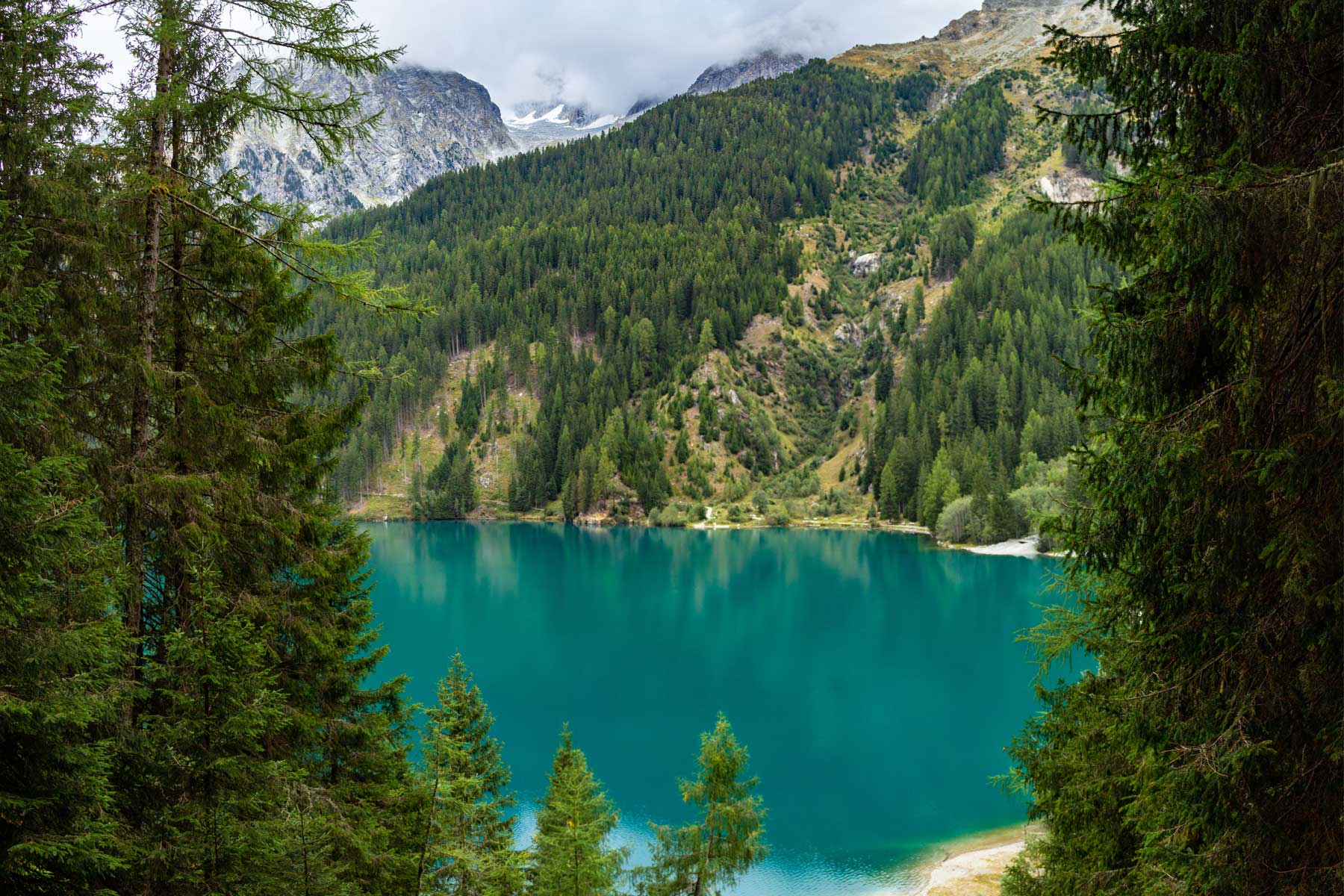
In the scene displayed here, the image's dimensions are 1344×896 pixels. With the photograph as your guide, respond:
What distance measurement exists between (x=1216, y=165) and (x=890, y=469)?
118181mm

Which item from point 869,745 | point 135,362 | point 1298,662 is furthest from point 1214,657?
point 869,745

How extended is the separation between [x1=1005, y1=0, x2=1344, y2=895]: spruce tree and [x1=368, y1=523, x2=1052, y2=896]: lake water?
11.0 m

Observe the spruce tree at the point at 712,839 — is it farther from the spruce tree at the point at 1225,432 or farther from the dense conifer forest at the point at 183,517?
the spruce tree at the point at 1225,432

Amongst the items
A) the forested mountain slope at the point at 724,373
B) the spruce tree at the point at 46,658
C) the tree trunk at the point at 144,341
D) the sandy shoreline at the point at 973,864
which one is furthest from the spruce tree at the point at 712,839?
the forested mountain slope at the point at 724,373

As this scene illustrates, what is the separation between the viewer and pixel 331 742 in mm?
10422

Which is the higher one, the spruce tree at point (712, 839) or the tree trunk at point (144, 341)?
the tree trunk at point (144, 341)

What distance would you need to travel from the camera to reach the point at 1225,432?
5344 millimetres

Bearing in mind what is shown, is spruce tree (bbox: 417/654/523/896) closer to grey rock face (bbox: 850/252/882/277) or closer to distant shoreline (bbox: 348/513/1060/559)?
distant shoreline (bbox: 348/513/1060/559)

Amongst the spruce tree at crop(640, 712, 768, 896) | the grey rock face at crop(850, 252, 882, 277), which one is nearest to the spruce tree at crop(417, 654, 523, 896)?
the spruce tree at crop(640, 712, 768, 896)

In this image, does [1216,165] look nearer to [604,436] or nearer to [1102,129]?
[1102,129]

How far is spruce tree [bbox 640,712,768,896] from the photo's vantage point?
1311 centimetres

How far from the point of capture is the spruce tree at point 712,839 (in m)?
13.1

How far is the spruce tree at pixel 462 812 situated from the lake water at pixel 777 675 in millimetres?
9915

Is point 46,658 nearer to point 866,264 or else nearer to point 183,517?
point 183,517
